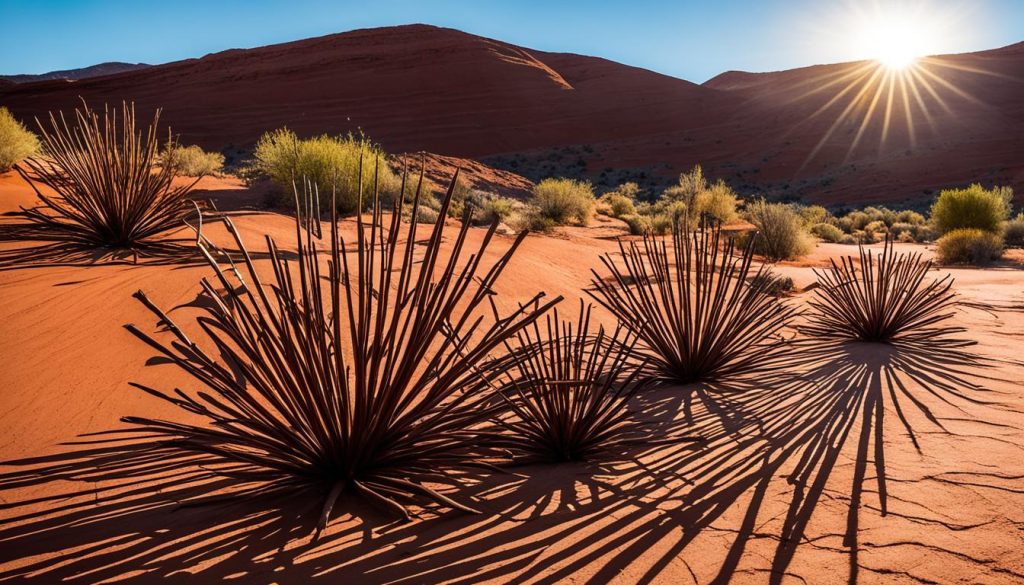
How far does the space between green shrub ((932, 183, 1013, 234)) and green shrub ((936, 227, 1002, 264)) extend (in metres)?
3.70

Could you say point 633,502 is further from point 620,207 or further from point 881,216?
point 881,216

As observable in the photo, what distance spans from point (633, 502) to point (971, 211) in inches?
830

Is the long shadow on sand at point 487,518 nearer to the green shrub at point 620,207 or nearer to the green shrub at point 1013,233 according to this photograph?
the green shrub at point 620,207

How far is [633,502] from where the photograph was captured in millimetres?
2439

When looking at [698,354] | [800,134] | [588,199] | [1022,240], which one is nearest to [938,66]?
[800,134]

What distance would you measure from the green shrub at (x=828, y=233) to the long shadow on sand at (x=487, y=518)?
1818cm

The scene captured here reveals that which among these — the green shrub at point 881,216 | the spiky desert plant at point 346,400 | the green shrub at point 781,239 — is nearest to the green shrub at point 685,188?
the green shrub at point 781,239

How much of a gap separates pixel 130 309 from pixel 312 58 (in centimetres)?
6542

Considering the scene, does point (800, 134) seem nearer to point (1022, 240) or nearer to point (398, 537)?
point (1022, 240)

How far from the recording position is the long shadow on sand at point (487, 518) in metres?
1.98

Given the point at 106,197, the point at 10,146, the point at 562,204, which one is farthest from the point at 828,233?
the point at 10,146

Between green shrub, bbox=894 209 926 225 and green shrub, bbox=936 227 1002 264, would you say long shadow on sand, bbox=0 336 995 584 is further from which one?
green shrub, bbox=894 209 926 225

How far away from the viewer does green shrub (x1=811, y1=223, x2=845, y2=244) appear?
19.6 m

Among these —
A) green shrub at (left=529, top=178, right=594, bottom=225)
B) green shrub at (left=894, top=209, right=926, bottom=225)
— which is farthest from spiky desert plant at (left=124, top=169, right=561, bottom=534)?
green shrub at (left=894, top=209, right=926, bottom=225)
